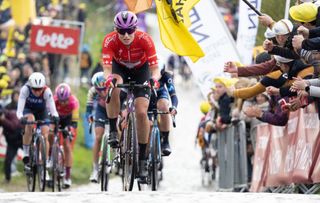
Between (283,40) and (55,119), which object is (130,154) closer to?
(283,40)

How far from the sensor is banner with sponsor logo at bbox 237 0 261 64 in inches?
714

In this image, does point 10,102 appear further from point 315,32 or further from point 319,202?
point 319,202

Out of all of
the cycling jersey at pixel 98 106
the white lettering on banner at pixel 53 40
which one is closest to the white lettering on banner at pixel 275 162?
the cycling jersey at pixel 98 106

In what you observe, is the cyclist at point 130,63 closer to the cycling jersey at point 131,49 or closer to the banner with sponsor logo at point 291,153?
the cycling jersey at point 131,49

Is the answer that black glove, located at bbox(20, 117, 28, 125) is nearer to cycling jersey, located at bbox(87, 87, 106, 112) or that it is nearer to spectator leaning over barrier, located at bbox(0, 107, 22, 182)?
cycling jersey, located at bbox(87, 87, 106, 112)

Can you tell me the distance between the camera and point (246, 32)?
722 inches

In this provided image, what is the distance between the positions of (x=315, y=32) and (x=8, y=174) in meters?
9.80

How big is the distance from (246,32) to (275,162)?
123 inches

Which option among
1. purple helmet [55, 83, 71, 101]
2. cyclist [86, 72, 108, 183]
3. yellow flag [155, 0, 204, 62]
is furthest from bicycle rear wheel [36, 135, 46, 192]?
yellow flag [155, 0, 204, 62]

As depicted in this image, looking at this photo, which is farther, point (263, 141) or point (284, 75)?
point (263, 141)

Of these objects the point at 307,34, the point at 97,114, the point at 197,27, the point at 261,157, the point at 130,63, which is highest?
the point at 197,27

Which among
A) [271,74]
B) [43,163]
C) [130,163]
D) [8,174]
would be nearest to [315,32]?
[271,74]

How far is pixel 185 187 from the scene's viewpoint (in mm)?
22688

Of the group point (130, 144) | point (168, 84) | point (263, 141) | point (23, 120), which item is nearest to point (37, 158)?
point (23, 120)
